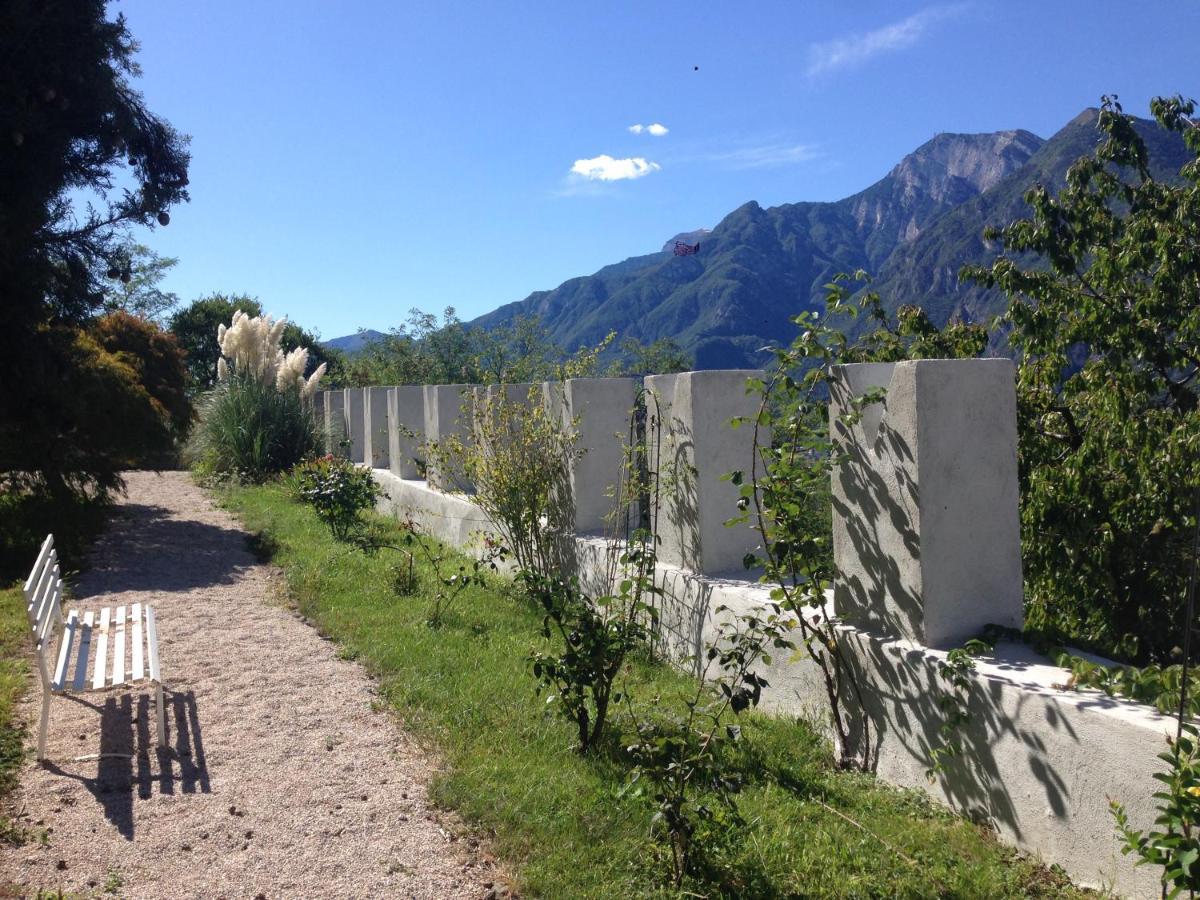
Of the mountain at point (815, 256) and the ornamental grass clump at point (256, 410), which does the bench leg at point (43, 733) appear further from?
the mountain at point (815, 256)

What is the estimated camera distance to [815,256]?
271 feet

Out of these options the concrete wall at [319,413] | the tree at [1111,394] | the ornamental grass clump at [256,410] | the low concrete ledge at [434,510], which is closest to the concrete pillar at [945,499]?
the tree at [1111,394]

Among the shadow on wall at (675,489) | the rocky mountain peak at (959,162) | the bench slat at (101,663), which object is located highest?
the rocky mountain peak at (959,162)

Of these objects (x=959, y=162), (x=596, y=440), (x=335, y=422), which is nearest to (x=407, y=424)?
(x=335, y=422)

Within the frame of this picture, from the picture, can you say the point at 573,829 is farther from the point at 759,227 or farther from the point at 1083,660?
the point at 759,227

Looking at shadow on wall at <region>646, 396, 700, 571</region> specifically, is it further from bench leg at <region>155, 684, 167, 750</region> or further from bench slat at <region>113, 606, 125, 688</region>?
bench slat at <region>113, 606, 125, 688</region>

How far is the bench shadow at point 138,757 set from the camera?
13.4ft

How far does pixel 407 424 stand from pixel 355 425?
3.24 metres

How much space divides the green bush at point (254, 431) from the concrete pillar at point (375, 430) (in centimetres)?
163

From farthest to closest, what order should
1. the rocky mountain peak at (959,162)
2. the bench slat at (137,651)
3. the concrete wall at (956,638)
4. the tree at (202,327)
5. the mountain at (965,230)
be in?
the rocky mountain peak at (959,162) → the mountain at (965,230) → the tree at (202,327) → the bench slat at (137,651) → the concrete wall at (956,638)

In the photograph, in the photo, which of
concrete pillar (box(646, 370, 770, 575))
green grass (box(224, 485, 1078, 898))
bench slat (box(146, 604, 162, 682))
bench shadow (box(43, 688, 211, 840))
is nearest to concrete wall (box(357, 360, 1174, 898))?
green grass (box(224, 485, 1078, 898))

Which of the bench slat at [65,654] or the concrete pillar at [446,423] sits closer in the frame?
the bench slat at [65,654]

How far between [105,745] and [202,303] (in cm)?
2879

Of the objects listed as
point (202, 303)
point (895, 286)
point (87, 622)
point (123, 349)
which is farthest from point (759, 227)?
point (87, 622)
